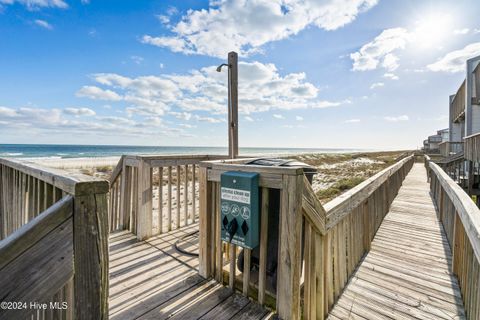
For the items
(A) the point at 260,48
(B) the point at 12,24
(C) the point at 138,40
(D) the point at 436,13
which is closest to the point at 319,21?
(A) the point at 260,48

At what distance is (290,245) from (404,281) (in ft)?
6.97

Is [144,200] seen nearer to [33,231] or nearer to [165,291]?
[165,291]

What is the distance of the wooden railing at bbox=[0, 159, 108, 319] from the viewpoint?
75 cm

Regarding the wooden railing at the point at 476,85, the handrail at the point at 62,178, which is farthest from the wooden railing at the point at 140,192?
the wooden railing at the point at 476,85

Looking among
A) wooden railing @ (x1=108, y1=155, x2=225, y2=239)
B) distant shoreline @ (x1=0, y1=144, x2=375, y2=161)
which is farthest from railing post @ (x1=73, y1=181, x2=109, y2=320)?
distant shoreline @ (x1=0, y1=144, x2=375, y2=161)

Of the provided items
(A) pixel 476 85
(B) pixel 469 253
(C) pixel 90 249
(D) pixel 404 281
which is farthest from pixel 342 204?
(A) pixel 476 85

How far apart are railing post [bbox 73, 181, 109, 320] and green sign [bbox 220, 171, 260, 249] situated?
114 centimetres

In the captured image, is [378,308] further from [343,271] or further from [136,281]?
[136,281]

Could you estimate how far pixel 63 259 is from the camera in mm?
851

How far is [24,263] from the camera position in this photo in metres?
0.77

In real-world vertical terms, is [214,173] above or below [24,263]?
above

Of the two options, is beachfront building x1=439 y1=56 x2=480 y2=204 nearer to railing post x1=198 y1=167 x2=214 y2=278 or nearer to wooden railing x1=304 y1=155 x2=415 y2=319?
wooden railing x1=304 y1=155 x2=415 y2=319

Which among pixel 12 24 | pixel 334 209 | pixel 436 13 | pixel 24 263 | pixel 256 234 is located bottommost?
pixel 256 234

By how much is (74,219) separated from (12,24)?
13.5 meters
